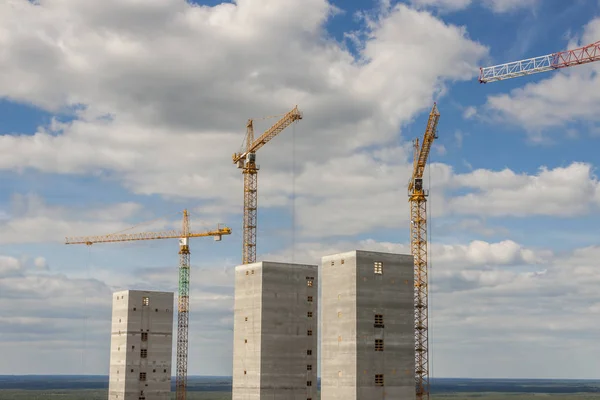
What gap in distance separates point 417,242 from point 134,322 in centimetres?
6150

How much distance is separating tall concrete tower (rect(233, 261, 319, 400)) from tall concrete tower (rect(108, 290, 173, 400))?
165ft

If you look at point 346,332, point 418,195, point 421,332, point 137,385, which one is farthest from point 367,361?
point 137,385

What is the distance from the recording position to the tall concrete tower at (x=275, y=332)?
390ft

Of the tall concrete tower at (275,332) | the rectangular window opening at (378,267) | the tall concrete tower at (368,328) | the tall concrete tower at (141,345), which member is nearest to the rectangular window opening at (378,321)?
the tall concrete tower at (368,328)

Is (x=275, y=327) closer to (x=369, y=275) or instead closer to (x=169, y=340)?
(x=369, y=275)

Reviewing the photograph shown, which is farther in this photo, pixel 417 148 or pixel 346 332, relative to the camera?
pixel 417 148

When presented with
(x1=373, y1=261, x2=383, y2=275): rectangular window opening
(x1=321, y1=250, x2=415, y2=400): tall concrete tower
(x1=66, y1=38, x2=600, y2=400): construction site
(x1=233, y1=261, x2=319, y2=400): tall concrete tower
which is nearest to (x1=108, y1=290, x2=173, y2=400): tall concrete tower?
(x1=66, y1=38, x2=600, y2=400): construction site

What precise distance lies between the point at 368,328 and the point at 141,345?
8040 cm

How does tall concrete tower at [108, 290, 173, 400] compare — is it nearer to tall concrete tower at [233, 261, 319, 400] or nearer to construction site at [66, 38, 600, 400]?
construction site at [66, 38, 600, 400]

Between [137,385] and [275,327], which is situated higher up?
[275,327]

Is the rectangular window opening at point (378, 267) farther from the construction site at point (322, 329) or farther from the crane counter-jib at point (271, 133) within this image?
the crane counter-jib at point (271, 133)

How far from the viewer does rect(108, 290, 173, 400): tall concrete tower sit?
16783 cm

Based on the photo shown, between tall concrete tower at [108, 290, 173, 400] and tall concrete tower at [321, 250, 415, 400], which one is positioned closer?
tall concrete tower at [321, 250, 415, 400]

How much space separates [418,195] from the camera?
16700 centimetres
